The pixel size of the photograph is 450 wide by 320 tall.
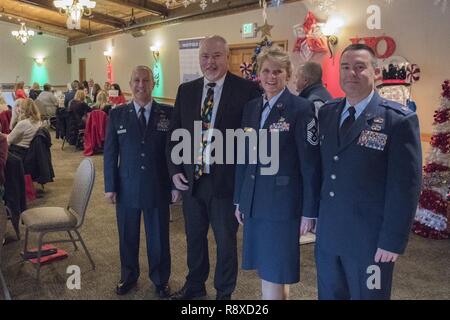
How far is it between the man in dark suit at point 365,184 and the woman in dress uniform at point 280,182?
10 cm

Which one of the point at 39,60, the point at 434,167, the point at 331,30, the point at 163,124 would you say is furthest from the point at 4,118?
the point at 39,60

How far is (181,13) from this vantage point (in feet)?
28.6

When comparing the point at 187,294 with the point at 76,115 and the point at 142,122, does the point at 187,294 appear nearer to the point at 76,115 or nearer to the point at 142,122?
the point at 142,122

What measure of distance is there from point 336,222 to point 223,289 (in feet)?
3.16

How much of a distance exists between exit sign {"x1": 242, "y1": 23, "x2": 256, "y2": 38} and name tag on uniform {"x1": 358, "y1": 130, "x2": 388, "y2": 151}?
17.9ft

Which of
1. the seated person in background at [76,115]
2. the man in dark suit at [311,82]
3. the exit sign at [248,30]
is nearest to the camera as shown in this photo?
the man in dark suit at [311,82]

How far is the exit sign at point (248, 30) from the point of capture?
6.77 meters

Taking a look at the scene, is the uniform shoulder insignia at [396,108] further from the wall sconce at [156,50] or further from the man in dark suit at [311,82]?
the wall sconce at [156,50]

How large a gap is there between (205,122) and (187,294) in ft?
3.44

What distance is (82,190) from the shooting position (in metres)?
2.98

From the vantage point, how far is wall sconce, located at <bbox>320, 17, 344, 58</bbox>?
5375 millimetres

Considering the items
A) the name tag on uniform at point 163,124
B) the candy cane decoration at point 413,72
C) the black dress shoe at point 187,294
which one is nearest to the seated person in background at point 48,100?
the candy cane decoration at point 413,72
